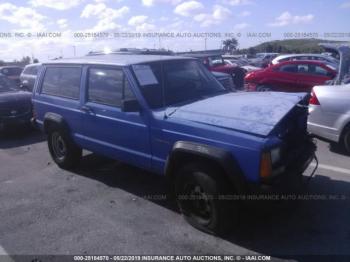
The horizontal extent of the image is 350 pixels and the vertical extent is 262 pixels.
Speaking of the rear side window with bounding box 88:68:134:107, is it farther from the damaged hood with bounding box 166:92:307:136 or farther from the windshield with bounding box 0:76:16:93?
the windshield with bounding box 0:76:16:93

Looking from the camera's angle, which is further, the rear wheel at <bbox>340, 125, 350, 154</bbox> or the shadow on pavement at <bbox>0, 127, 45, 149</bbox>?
the shadow on pavement at <bbox>0, 127, 45, 149</bbox>

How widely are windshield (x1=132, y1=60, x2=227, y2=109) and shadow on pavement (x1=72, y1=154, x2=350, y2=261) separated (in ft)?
4.49

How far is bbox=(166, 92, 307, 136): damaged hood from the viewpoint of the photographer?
334 centimetres

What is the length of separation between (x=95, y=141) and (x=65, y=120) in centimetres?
83

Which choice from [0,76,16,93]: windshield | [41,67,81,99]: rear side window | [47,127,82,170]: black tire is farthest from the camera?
[0,76,16,93]: windshield

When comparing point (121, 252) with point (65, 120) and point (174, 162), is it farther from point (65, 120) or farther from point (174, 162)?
point (65, 120)

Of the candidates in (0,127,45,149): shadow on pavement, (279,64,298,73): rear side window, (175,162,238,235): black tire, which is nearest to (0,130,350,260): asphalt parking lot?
(175,162,238,235): black tire

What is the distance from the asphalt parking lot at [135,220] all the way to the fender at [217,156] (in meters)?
0.42

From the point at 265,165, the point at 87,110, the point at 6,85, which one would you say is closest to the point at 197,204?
the point at 265,165

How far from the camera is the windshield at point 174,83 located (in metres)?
4.22

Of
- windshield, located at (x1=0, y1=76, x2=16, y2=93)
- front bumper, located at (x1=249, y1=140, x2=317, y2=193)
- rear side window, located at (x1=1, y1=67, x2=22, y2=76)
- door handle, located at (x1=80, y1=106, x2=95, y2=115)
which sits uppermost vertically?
rear side window, located at (x1=1, y1=67, x2=22, y2=76)

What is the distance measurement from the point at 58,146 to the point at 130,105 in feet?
8.46

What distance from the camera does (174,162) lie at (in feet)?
12.4

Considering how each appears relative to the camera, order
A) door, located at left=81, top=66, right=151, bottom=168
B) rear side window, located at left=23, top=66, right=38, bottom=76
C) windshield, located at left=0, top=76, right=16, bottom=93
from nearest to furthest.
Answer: door, located at left=81, top=66, right=151, bottom=168 → windshield, located at left=0, top=76, right=16, bottom=93 → rear side window, located at left=23, top=66, right=38, bottom=76
